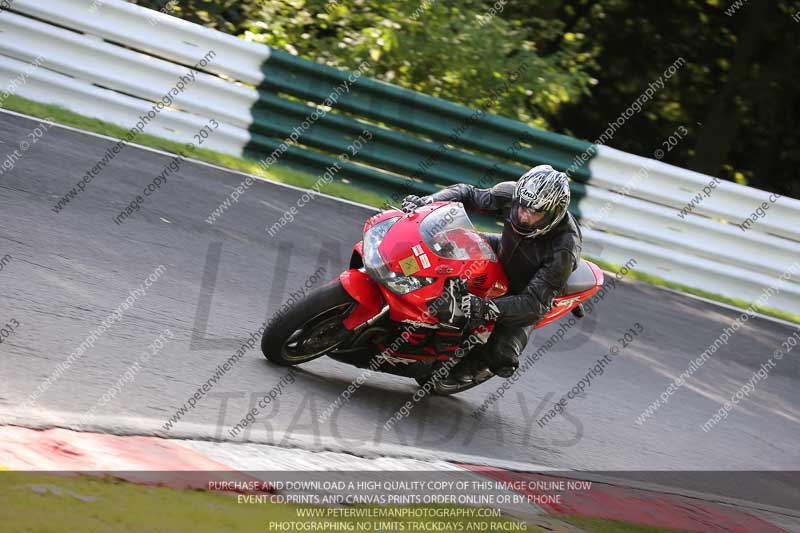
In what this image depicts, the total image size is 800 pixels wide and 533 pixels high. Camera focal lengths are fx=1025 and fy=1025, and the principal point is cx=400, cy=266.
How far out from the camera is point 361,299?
18.4 feet

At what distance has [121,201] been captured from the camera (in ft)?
27.1

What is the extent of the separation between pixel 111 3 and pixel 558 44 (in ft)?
28.7

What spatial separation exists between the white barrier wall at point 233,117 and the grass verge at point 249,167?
145 mm

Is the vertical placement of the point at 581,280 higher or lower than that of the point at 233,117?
higher

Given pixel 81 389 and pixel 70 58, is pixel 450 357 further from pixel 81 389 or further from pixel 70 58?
pixel 70 58

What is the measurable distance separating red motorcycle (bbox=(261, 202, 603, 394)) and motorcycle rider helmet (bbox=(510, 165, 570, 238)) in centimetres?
29

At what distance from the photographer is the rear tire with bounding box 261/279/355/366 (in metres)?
5.62

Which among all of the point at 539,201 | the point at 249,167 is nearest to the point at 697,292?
the point at 249,167

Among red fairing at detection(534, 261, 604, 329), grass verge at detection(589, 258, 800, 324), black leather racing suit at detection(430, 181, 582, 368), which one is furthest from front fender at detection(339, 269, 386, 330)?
grass verge at detection(589, 258, 800, 324)

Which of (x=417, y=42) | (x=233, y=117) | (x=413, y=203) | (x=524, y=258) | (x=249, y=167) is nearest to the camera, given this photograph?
(x=413, y=203)

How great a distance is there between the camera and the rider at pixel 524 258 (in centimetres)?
566

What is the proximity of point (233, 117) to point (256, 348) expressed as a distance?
550 cm

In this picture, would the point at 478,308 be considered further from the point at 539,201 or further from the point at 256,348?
the point at 256,348

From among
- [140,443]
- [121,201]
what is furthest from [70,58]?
[140,443]
